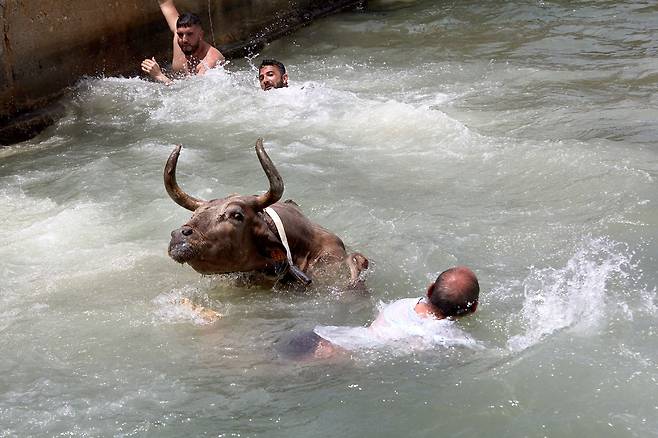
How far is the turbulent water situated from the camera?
4461 mm

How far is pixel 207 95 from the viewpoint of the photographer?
10016 millimetres

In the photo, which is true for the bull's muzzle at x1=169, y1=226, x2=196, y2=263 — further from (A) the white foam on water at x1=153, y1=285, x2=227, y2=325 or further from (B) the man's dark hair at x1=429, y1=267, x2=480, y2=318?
(B) the man's dark hair at x1=429, y1=267, x2=480, y2=318

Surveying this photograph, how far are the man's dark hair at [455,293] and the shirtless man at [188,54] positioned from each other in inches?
244

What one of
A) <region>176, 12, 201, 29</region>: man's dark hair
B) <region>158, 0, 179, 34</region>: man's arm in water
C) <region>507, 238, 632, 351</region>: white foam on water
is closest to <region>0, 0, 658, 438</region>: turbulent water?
<region>507, 238, 632, 351</region>: white foam on water

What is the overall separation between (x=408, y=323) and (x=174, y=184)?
4.70 ft

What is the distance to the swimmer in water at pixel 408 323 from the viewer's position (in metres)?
4.89

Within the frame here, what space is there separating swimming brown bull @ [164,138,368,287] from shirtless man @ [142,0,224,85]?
5.30 m

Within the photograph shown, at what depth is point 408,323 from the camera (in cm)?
495

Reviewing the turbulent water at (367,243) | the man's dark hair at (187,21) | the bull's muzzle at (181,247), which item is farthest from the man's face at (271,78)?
the bull's muzzle at (181,247)

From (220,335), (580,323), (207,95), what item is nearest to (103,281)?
(220,335)

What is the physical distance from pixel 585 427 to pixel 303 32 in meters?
10.1

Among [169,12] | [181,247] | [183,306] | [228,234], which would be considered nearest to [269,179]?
[228,234]

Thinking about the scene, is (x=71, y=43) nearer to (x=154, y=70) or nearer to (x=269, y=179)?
(x=154, y=70)

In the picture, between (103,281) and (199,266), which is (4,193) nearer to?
(103,281)
